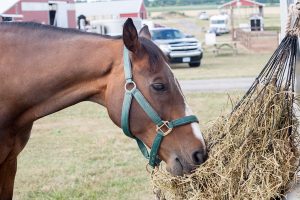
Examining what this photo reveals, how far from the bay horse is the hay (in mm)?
113

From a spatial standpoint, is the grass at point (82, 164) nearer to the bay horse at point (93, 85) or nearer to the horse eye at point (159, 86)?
the bay horse at point (93, 85)

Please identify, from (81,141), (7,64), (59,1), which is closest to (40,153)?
(81,141)

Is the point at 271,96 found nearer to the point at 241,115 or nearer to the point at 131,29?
the point at 241,115

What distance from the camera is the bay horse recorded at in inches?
127

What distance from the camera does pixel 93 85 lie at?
11.3 ft

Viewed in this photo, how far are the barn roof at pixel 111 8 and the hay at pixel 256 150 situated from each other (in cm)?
4824

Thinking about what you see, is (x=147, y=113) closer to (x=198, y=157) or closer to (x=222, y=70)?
(x=198, y=157)

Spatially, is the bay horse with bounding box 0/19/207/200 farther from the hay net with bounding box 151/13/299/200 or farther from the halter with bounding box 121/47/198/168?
the hay net with bounding box 151/13/299/200

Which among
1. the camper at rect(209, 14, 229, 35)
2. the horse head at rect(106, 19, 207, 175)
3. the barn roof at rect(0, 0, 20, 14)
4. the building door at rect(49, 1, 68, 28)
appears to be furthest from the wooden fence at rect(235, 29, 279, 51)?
the horse head at rect(106, 19, 207, 175)

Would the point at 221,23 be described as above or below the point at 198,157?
above

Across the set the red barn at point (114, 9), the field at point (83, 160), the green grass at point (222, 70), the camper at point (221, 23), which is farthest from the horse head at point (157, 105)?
the camper at point (221, 23)

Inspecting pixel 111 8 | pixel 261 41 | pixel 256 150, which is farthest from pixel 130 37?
pixel 111 8

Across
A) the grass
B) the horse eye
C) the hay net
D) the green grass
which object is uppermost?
the horse eye

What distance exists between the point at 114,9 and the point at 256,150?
51.0 metres
